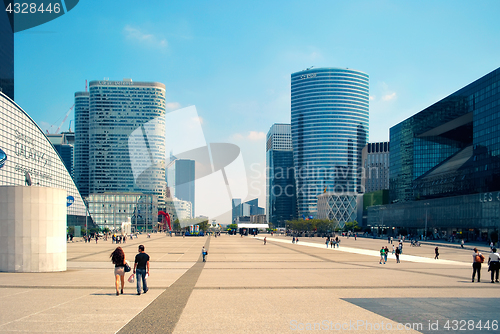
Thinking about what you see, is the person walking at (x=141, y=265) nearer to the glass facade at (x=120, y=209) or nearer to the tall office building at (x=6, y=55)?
the tall office building at (x=6, y=55)

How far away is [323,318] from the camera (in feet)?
34.7

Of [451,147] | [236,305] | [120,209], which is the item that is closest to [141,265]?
[236,305]

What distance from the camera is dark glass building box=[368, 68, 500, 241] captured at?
83875 millimetres

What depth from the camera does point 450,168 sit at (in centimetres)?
10694

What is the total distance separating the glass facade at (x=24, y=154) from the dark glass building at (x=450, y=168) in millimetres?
83993

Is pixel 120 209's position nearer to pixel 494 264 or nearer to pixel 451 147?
pixel 451 147

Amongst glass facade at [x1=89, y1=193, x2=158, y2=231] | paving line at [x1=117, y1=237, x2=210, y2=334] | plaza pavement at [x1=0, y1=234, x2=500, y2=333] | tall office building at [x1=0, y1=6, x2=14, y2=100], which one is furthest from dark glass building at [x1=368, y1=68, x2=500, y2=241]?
tall office building at [x1=0, y1=6, x2=14, y2=100]

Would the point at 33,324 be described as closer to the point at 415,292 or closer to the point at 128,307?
the point at 128,307

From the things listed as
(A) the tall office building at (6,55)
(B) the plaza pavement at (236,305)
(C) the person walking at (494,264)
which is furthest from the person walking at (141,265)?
(A) the tall office building at (6,55)

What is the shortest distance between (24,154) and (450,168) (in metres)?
112

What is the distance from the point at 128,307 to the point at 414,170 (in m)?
128

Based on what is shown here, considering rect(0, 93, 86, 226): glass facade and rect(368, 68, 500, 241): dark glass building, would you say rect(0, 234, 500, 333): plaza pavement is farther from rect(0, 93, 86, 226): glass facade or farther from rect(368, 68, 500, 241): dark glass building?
rect(368, 68, 500, 241): dark glass building

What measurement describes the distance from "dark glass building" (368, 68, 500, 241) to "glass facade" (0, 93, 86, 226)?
3307 inches

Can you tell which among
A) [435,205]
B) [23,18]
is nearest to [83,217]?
[23,18]
